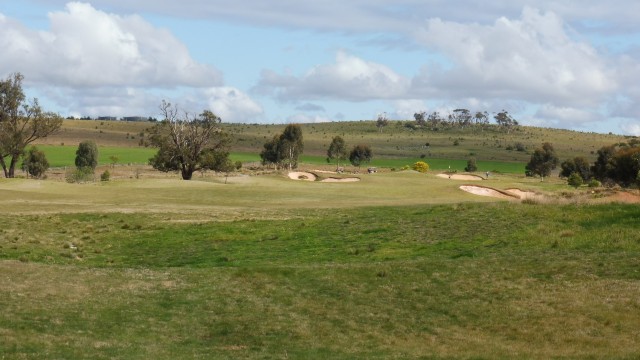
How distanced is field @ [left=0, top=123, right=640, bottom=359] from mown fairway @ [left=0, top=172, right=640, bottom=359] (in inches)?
3.2

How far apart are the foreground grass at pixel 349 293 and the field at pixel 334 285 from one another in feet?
0.25

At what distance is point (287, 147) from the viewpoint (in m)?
156

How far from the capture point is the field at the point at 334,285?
71.1 feet

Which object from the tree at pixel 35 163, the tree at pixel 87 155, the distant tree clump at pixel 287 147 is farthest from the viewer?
the distant tree clump at pixel 287 147

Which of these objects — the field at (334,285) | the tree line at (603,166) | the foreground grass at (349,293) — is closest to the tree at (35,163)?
the tree line at (603,166)

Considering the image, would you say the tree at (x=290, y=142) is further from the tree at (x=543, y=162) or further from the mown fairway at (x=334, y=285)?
the mown fairway at (x=334, y=285)

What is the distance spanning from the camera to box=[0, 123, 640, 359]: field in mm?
21672

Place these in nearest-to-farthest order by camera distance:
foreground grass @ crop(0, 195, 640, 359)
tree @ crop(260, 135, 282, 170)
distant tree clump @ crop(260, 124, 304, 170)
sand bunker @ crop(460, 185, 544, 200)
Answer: foreground grass @ crop(0, 195, 640, 359) → sand bunker @ crop(460, 185, 544, 200) → distant tree clump @ crop(260, 124, 304, 170) → tree @ crop(260, 135, 282, 170)

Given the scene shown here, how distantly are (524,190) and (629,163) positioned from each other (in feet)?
114

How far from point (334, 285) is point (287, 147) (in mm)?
128867

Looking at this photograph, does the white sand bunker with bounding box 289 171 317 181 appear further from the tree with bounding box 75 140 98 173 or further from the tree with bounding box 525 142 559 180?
the tree with bounding box 525 142 559 180

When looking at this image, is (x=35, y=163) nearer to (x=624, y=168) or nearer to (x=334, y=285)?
(x=624, y=168)

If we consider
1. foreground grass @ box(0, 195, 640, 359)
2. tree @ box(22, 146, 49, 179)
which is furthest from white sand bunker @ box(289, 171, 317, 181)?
foreground grass @ box(0, 195, 640, 359)

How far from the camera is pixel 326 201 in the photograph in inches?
2445
